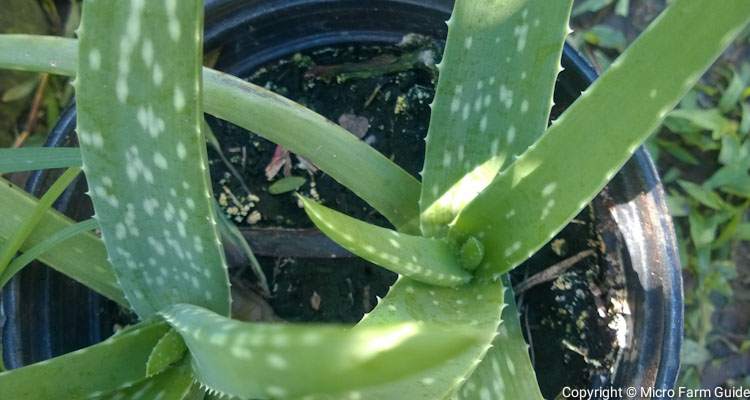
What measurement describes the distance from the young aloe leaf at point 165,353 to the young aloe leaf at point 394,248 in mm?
146

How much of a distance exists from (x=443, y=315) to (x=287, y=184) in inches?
13.2

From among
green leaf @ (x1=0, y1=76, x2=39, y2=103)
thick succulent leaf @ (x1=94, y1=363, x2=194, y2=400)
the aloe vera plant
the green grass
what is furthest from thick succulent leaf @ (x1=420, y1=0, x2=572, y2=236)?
green leaf @ (x1=0, y1=76, x2=39, y2=103)

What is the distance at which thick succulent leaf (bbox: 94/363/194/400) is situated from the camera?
1.57 ft

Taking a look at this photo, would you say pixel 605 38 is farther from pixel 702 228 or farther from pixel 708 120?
pixel 702 228

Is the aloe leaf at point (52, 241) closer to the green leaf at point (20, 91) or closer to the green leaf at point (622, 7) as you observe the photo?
the green leaf at point (20, 91)

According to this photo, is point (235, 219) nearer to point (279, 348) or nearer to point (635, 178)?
point (635, 178)

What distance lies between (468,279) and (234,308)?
28 centimetres

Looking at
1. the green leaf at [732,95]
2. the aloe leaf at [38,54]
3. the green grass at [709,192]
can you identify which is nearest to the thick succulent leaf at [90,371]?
the aloe leaf at [38,54]

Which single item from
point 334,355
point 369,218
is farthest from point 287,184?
point 334,355

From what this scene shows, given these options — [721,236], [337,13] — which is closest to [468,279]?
[337,13]

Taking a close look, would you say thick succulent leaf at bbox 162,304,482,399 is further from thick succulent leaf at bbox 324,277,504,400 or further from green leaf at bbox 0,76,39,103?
green leaf at bbox 0,76,39,103

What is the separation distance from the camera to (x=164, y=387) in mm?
484

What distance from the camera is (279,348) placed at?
234 mm

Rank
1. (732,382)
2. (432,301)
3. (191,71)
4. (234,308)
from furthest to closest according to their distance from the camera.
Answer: (732,382) → (234,308) → (432,301) → (191,71)
